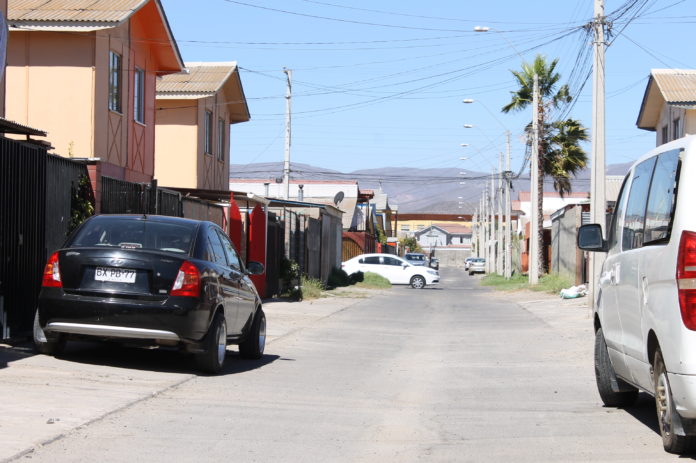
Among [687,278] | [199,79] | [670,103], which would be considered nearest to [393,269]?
[199,79]

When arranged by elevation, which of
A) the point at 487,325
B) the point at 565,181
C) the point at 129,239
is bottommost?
the point at 487,325

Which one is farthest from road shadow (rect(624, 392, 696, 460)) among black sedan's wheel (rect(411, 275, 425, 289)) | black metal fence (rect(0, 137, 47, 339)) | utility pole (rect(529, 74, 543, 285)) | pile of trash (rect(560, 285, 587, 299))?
black sedan's wheel (rect(411, 275, 425, 289))

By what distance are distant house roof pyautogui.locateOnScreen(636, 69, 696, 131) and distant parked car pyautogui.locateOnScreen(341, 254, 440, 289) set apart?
13407mm

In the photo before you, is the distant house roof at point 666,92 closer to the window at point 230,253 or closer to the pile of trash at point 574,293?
the pile of trash at point 574,293

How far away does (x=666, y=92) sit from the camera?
30.1 metres

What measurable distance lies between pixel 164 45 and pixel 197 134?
16.9ft

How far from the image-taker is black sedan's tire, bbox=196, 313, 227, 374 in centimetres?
1035

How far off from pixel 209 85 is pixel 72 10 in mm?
9077

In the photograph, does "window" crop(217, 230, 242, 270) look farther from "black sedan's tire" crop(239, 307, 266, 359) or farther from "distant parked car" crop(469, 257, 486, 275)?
"distant parked car" crop(469, 257, 486, 275)

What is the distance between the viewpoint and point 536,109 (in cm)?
3903

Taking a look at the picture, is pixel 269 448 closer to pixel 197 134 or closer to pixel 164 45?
pixel 164 45

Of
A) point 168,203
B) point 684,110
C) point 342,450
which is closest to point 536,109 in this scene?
point 684,110

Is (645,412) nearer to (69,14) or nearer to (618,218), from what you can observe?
(618,218)

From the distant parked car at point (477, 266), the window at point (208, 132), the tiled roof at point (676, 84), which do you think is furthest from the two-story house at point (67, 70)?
the distant parked car at point (477, 266)
